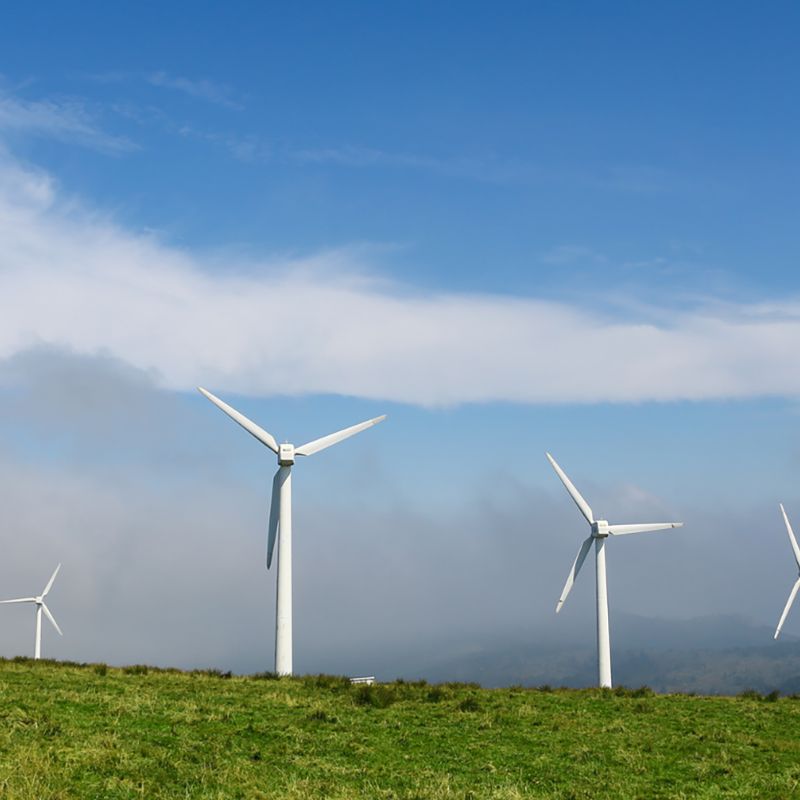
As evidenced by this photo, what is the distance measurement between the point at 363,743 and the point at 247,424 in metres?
32.3

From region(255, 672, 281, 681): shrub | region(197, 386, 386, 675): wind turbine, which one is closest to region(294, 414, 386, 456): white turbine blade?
region(197, 386, 386, 675): wind turbine

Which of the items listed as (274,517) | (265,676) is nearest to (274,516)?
(274,517)

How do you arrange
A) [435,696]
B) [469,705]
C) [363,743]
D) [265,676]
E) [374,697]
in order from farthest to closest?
[265,676] < [435,696] < [374,697] < [469,705] < [363,743]

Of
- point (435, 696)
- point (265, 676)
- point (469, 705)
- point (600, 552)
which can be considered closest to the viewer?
point (469, 705)

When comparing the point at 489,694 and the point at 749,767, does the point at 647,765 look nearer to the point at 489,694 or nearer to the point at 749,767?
the point at 749,767

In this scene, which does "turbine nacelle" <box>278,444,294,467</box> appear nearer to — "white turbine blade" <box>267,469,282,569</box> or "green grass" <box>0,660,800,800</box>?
"white turbine blade" <box>267,469,282,569</box>

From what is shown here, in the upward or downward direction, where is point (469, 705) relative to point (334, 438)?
downward

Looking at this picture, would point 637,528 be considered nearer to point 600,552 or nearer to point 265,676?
point 600,552

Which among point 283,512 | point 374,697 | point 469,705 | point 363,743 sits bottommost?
point 363,743

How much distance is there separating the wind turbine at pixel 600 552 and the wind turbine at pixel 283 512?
66.4 ft

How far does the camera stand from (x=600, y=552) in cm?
7488

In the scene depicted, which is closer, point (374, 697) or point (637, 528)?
point (374, 697)

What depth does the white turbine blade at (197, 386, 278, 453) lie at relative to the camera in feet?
196

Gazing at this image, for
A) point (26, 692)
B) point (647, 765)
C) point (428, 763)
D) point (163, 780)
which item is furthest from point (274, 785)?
point (26, 692)
